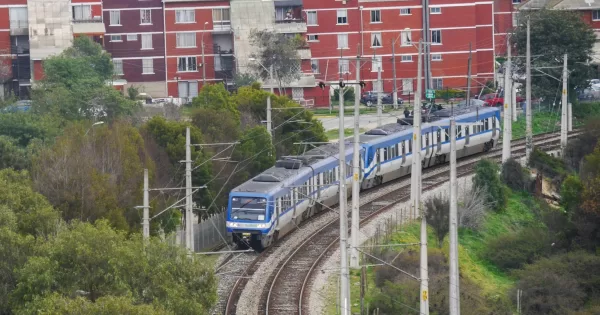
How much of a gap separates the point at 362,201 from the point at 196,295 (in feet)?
68.3

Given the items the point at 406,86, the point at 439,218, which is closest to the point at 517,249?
the point at 439,218

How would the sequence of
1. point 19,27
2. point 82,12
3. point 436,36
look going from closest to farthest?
point 19,27 < point 82,12 < point 436,36

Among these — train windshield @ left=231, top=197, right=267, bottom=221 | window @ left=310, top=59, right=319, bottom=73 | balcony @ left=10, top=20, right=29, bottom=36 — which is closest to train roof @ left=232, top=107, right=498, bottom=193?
train windshield @ left=231, top=197, right=267, bottom=221

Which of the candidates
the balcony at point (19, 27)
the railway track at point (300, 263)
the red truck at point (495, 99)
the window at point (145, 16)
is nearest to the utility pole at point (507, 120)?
the railway track at point (300, 263)

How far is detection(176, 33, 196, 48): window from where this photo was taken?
8650 centimetres

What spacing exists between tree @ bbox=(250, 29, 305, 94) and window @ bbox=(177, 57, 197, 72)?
5004mm

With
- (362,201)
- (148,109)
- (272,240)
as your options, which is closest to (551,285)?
(272,240)

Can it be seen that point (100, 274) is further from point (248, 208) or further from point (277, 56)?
point (277, 56)

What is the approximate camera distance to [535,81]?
72.6 metres

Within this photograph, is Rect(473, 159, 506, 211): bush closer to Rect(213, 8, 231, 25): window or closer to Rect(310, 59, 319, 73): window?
Rect(310, 59, 319, 73): window

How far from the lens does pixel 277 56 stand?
8119 cm

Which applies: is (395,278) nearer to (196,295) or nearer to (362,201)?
(196,295)

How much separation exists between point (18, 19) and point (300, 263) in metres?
47.9

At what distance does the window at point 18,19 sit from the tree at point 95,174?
4052 cm
